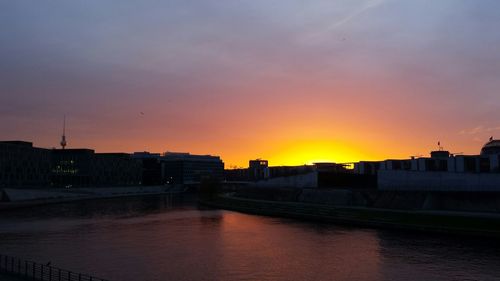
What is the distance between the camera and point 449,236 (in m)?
61.9

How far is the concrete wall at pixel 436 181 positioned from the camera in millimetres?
78188

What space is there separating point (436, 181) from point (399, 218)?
15.8 meters

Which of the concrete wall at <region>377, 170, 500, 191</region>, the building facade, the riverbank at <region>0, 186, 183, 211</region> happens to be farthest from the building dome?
the building facade

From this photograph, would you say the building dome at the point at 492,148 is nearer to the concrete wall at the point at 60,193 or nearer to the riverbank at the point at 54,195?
the riverbank at the point at 54,195

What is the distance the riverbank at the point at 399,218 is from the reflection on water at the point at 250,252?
367cm

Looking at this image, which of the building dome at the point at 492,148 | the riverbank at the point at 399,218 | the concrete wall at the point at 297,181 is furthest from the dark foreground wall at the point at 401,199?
the building dome at the point at 492,148

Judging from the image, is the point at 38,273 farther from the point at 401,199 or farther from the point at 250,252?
the point at 401,199

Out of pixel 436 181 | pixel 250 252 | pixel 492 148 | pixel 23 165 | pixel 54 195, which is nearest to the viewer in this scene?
pixel 250 252

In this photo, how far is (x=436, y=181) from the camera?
84.8 m

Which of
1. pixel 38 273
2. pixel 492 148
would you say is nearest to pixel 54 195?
pixel 38 273

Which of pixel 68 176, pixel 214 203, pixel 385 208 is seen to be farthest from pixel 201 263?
pixel 68 176

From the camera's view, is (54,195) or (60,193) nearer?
(54,195)

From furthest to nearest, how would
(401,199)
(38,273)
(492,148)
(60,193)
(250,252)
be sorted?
(60,193), (492,148), (401,199), (250,252), (38,273)

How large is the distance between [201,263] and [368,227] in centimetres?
3573
